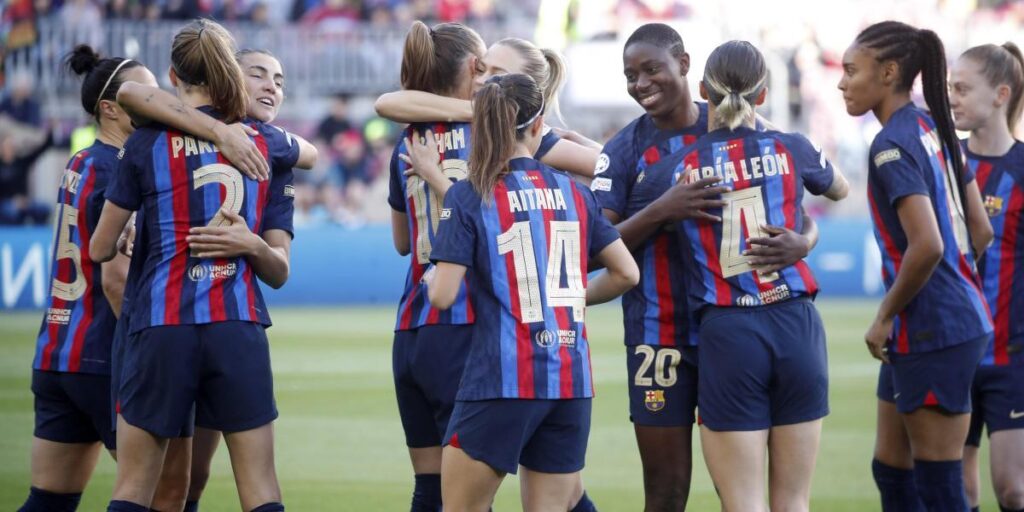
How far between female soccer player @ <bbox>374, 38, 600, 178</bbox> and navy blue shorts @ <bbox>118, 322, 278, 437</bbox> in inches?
38.7

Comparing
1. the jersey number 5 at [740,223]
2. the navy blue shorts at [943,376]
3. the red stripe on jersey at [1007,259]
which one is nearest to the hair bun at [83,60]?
the jersey number 5 at [740,223]

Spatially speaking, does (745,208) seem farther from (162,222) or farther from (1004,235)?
(162,222)

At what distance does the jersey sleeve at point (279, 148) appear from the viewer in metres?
4.67

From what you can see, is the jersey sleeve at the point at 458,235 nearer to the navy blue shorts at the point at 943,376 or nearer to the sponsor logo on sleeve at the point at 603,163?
the sponsor logo on sleeve at the point at 603,163

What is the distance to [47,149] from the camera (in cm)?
1827

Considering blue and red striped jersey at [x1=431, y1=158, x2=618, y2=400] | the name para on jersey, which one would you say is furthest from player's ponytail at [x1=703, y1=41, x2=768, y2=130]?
blue and red striped jersey at [x1=431, y1=158, x2=618, y2=400]

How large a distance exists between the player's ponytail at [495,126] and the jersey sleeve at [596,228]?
0.29 metres

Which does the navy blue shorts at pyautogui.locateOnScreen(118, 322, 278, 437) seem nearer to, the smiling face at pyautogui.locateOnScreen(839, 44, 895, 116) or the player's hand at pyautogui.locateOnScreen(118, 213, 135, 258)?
the player's hand at pyautogui.locateOnScreen(118, 213, 135, 258)

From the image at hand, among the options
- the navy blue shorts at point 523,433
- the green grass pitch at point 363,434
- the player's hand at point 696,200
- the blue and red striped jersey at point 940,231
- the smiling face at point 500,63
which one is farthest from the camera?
the green grass pitch at point 363,434

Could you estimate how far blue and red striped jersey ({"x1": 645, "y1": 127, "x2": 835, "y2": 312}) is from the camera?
4.45 metres

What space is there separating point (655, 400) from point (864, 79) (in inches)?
56.3

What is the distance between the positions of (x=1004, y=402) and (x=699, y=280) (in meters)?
1.58

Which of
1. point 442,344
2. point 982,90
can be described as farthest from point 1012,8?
point 442,344

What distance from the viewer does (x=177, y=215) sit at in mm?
4383
